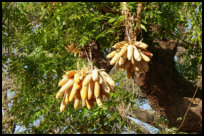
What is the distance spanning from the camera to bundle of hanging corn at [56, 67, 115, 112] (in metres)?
1.15

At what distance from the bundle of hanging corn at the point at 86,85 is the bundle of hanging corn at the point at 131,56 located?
138 millimetres

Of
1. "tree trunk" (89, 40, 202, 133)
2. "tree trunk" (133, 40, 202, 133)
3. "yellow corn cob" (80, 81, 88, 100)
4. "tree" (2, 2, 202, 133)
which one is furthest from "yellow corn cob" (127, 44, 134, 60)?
"tree trunk" (133, 40, 202, 133)

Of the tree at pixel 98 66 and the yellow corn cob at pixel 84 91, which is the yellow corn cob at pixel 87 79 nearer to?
the yellow corn cob at pixel 84 91

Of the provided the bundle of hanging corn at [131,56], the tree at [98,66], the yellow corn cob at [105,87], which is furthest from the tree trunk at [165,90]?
the yellow corn cob at [105,87]

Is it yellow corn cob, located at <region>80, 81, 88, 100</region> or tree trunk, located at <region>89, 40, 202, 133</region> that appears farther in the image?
tree trunk, located at <region>89, 40, 202, 133</region>

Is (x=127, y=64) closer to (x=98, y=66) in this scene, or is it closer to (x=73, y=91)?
(x=73, y=91)

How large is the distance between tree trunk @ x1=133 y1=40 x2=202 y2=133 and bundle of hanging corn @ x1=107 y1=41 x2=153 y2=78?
48.8 inches

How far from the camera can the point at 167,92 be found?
8.53 ft

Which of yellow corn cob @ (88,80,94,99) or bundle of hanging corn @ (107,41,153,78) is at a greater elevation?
bundle of hanging corn @ (107,41,153,78)

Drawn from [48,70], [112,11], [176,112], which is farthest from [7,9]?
[176,112]

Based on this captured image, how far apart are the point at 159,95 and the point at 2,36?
83.6 inches

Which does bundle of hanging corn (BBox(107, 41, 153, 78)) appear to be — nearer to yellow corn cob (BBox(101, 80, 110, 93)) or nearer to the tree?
yellow corn cob (BBox(101, 80, 110, 93))

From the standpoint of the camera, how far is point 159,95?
259 centimetres

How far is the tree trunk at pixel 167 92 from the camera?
8.32 feet
